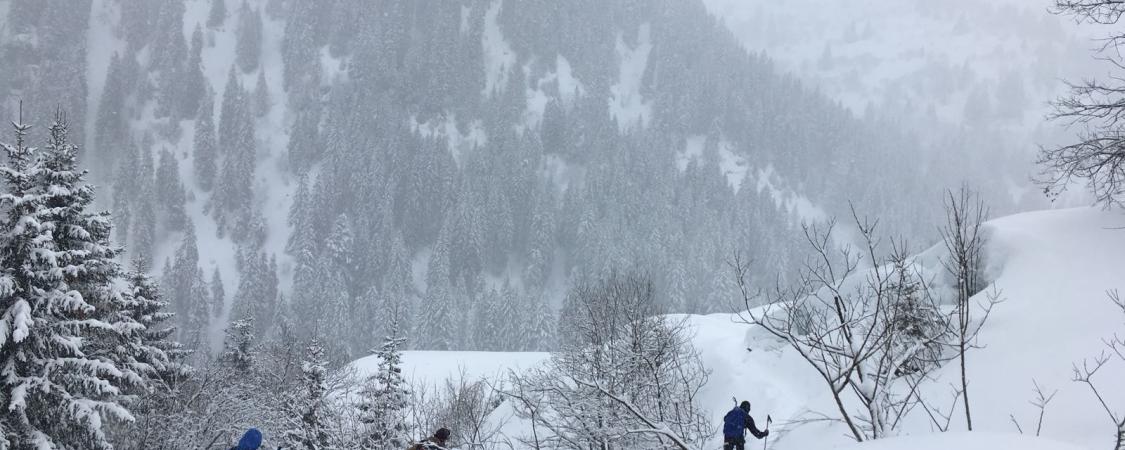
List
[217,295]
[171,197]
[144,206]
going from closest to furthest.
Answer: [217,295]
[144,206]
[171,197]

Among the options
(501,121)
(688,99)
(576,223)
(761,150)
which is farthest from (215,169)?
(761,150)

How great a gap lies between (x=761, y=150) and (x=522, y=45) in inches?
2259

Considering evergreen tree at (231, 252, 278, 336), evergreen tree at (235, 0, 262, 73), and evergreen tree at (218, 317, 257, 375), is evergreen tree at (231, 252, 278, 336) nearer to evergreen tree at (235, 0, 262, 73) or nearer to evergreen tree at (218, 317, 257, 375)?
evergreen tree at (235, 0, 262, 73)

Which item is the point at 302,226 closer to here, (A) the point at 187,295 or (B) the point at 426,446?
(A) the point at 187,295

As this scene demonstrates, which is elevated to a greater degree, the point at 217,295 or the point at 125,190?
the point at 125,190

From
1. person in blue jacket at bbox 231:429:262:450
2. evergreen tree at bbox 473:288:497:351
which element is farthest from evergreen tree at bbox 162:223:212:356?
person in blue jacket at bbox 231:429:262:450

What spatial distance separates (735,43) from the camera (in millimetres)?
156750

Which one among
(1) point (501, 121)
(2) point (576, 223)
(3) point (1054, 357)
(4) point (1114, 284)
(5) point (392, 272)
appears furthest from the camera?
(1) point (501, 121)

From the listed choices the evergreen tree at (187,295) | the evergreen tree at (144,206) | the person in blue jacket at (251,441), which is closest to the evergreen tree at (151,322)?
the person in blue jacket at (251,441)

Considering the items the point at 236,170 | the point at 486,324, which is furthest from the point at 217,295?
the point at 486,324

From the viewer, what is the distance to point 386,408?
1989 centimetres

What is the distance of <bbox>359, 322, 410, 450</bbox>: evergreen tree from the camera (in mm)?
18781

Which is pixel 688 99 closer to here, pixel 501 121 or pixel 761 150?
pixel 761 150

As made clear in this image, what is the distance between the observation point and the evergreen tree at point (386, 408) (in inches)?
739
